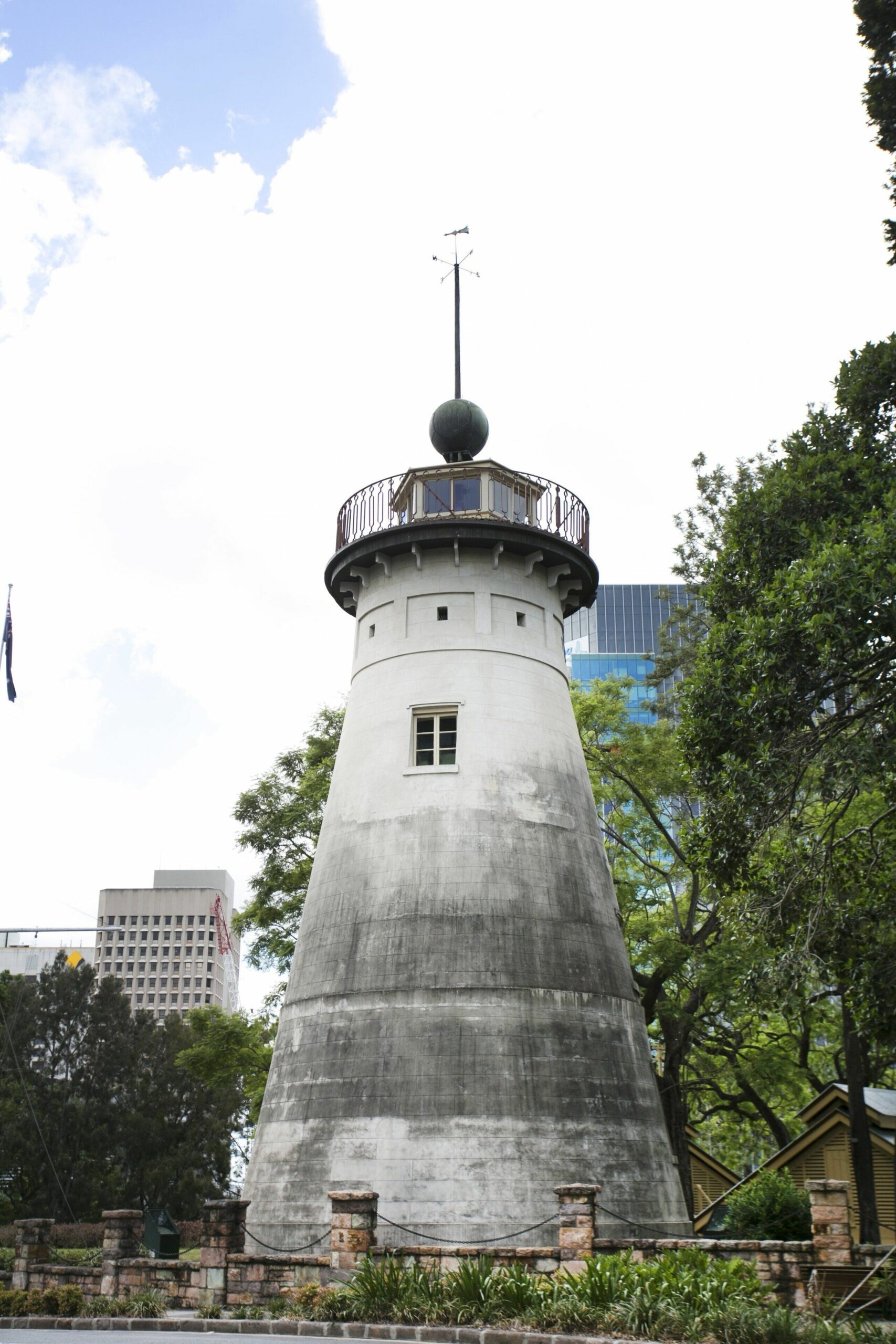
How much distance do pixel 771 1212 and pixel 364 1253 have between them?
12172mm

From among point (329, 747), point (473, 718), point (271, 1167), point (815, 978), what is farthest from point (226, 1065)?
point (815, 978)

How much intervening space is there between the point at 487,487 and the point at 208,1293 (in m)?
14.8

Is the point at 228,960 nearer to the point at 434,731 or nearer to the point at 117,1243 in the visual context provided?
the point at 434,731

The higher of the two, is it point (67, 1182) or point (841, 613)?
point (841, 613)

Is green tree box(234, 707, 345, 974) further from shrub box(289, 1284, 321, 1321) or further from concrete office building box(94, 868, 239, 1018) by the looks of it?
concrete office building box(94, 868, 239, 1018)

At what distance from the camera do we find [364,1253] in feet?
49.5

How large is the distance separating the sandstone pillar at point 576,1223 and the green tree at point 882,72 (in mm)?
12284

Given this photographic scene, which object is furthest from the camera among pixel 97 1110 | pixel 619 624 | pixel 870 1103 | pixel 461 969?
pixel 619 624

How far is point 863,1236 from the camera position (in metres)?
23.2

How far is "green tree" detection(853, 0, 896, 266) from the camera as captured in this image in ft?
47.5

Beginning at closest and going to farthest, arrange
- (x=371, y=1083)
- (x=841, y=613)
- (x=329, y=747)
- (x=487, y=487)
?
1. (x=841, y=613)
2. (x=371, y=1083)
3. (x=487, y=487)
4. (x=329, y=747)

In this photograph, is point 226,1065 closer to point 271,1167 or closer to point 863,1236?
point 271,1167

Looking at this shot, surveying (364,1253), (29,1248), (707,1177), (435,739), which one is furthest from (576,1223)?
(707,1177)

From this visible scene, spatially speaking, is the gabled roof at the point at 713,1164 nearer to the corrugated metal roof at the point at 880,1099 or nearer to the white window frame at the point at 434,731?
the corrugated metal roof at the point at 880,1099
